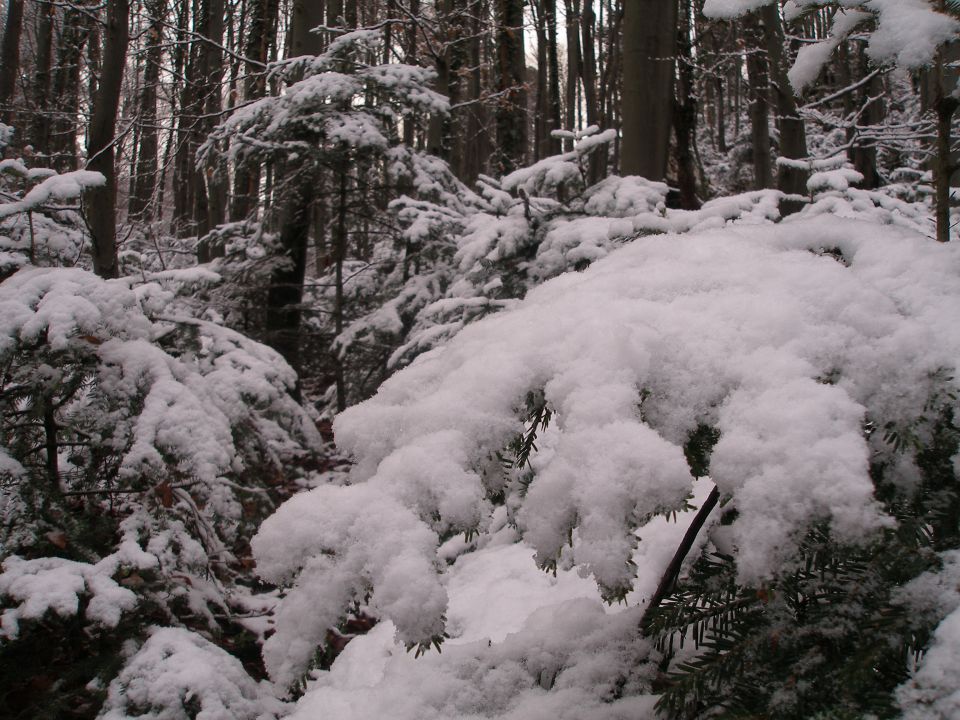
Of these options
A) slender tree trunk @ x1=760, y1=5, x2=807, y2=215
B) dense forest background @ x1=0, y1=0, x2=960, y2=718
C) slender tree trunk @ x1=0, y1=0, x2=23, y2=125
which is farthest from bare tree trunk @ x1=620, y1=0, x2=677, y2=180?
slender tree trunk @ x1=0, y1=0, x2=23, y2=125

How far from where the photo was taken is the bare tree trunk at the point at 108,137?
12.8 ft

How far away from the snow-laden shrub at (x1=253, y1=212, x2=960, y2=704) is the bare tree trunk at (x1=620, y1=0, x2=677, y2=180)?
2980 millimetres

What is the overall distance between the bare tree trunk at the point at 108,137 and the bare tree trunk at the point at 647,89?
3.31 meters

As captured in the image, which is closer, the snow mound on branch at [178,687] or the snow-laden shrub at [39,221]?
the snow mound on branch at [178,687]

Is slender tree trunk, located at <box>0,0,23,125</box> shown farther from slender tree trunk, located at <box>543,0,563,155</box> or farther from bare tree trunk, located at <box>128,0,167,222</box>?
slender tree trunk, located at <box>543,0,563,155</box>

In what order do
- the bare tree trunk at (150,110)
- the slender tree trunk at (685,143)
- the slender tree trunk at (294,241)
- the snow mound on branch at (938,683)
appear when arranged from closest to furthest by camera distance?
1. the snow mound on branch at (938,683)
2. the slender tree trunk at (685,143)
3. the slender tree trunk at (294,241)
4. the bare tree trunk at (150,110)

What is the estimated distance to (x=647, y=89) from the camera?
4.06m

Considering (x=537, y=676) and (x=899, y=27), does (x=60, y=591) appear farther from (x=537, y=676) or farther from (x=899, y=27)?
(x=899, y=27)

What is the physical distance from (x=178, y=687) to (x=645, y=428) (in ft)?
5.70

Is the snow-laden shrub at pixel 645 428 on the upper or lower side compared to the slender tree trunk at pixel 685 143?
lower

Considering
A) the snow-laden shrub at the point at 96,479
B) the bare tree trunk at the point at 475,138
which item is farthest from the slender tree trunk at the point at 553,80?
the snow-laden shrub at the point at 96,479

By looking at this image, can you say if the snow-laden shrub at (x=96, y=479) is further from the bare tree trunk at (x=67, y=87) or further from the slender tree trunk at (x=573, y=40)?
the slender tree trunk at (x=573, y=40)

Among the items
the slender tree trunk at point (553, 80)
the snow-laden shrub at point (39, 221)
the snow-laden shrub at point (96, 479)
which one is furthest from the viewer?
the slender tree trunk at point (553, 80)

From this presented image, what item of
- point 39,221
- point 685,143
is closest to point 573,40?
point 685,143
